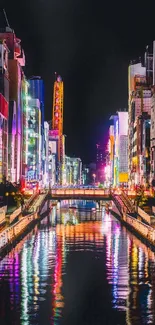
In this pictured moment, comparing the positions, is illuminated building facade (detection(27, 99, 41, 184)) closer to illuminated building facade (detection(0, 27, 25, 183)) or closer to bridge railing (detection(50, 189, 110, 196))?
illuminated building facade (detection(0, 27, 25, 183))

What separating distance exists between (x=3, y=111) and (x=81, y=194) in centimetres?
2585

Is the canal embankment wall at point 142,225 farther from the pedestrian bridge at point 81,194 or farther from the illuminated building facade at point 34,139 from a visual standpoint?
the illuminated building facade at point 34,139

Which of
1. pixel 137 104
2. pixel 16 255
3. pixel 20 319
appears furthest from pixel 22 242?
pixel 137 104

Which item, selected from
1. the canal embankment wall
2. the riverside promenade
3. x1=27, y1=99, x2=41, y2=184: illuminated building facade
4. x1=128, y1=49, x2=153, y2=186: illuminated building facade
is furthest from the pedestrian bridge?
x1=27, y1=99, x2=41, y2=184: illuminated building facade

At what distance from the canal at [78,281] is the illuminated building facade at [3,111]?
57786mm

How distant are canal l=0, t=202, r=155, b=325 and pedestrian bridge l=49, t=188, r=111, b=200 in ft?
127

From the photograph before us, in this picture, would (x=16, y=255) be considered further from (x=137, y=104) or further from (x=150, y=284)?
(x=137, y=104)

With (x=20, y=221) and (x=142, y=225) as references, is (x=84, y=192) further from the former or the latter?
(x=142, y=225)

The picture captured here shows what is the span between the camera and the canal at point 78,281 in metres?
30.9

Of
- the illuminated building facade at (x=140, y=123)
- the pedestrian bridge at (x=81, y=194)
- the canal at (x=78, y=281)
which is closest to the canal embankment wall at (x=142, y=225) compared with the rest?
the canal at (x=78, y=281)

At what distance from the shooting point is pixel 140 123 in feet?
551

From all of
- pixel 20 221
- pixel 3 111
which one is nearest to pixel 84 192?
pixel 3 111

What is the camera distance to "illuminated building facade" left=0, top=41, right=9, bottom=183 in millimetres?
128750

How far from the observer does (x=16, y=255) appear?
54.5m
